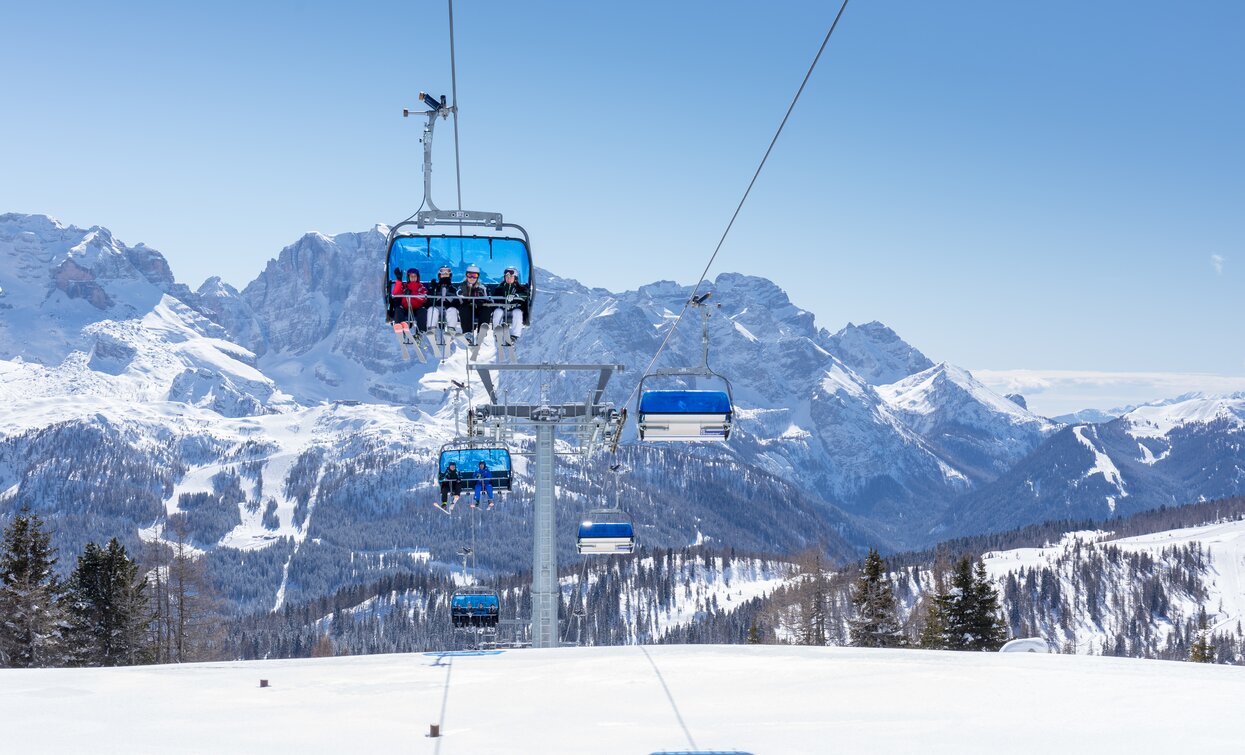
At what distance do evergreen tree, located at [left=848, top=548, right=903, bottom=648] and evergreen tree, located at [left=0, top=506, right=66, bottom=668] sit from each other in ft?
121

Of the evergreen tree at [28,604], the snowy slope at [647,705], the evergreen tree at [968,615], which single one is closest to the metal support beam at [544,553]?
the snowy slope at [647,705]

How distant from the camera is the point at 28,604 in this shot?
118 ft

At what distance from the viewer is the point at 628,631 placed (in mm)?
194750

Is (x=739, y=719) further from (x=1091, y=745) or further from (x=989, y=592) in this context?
(x=989, y=592)

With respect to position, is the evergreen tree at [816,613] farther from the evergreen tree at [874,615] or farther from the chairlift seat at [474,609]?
the chairlift seat at [474,609]

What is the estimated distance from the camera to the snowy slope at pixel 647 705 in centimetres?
780

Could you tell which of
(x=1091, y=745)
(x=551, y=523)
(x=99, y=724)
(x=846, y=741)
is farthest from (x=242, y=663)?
(x=551, y=523)

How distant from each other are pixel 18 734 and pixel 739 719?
6.30m

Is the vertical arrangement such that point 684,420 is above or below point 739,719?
above

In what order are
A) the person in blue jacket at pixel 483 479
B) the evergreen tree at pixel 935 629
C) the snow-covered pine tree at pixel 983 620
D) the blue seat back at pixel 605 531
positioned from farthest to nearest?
the evergreen tree at pixel 935 629 < the snow-covered pine tree at pixel 983 620 < the blue seat back at pixel 605 531 < the person in blue jacket at pixel 483 479

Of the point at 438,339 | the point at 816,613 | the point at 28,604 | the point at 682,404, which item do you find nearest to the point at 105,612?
the point at 28,604

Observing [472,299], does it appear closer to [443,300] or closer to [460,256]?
[443,300]

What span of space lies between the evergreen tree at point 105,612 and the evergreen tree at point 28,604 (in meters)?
1.05

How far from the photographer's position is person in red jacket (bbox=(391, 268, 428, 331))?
44.6 ft
